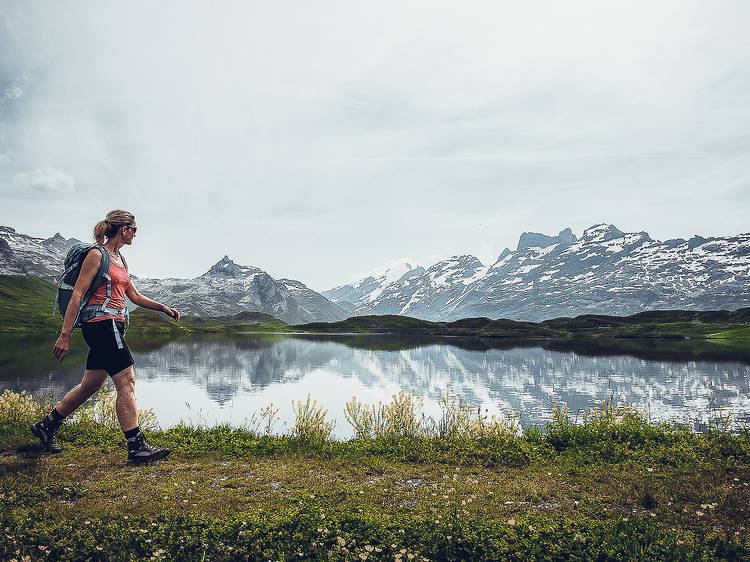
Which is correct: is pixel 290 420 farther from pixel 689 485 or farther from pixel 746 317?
pixel 746 317

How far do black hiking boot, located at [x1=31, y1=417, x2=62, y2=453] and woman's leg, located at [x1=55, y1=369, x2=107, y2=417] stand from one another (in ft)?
2.47

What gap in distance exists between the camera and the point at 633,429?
12.1 metres

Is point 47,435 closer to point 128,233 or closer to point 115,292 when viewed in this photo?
point 115,292

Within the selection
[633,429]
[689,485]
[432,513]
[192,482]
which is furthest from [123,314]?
[633,429]

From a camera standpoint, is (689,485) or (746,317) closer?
(689,485)

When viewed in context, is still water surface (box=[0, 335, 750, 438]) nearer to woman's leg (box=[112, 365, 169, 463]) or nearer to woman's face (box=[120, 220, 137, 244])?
woman's leg (box=[112, 365, 169, 463])

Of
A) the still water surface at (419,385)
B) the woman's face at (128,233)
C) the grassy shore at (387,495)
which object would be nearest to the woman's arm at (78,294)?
the woman's face at (128,233)

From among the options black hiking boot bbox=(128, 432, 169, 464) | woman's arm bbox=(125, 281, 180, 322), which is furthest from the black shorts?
black hiking boot bbox=(128, 432, 169, 464)

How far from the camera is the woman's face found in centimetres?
1093

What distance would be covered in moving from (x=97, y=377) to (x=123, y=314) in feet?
5.43

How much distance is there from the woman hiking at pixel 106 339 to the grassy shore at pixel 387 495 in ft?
2.27

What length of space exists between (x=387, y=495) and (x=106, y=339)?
7.68 meters

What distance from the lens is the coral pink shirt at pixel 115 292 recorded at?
33.0 ft

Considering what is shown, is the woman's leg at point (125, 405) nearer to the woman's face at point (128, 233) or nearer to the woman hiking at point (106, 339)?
the woman hiking at point (106, 339)
